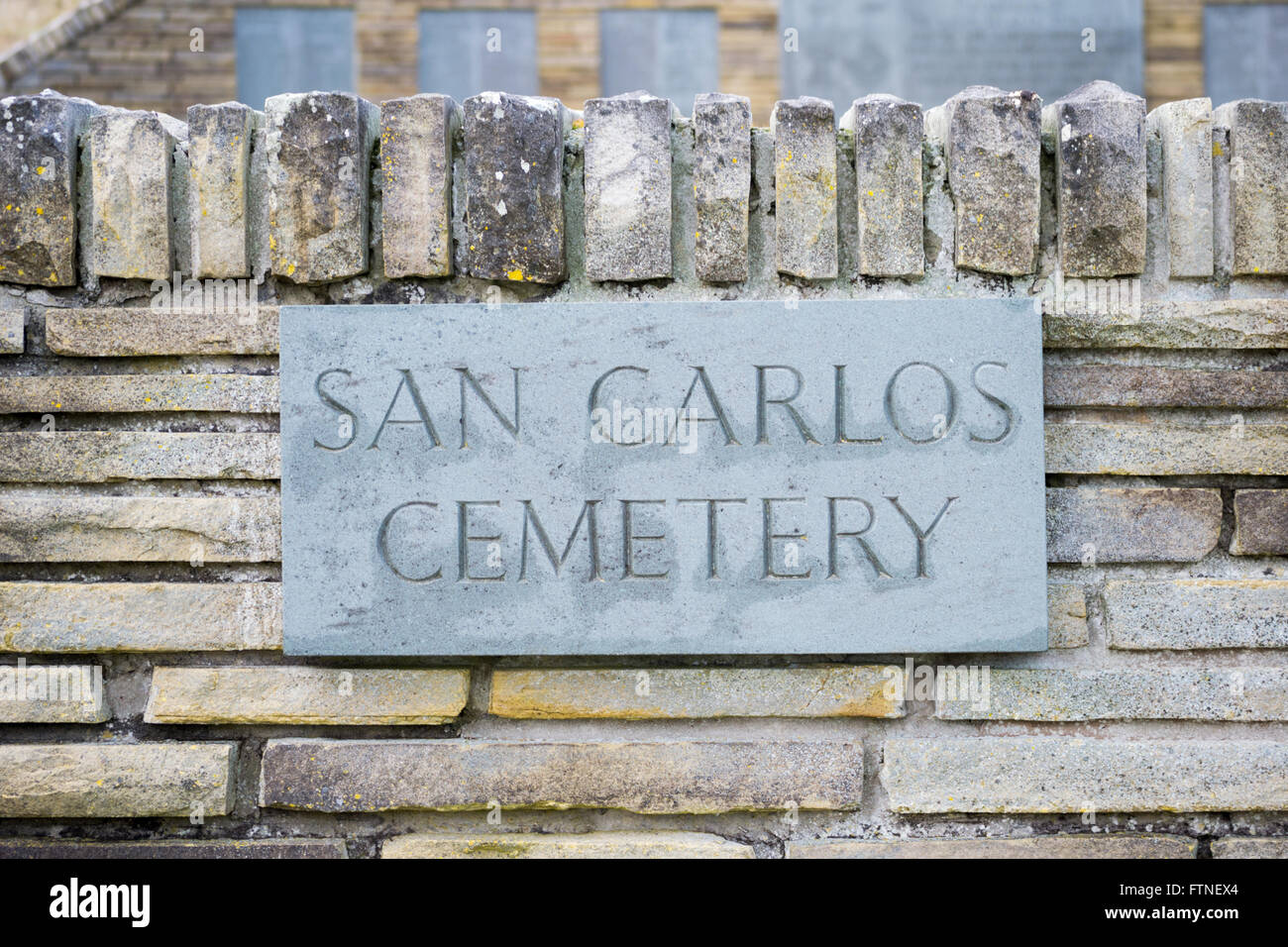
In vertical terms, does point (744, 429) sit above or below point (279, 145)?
below

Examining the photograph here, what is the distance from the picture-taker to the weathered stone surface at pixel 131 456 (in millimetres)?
1586

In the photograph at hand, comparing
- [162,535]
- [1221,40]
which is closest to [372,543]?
[162,535]

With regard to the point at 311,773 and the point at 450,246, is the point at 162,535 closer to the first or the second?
the point at 311,773

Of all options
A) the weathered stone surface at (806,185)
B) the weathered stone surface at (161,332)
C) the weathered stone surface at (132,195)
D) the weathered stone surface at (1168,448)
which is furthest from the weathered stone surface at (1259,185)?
the weathered stone surface at (132,195)

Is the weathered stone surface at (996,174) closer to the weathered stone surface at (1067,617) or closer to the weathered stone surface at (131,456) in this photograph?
the weathered stone surface at (1067,617)

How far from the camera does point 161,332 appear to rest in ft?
5.21

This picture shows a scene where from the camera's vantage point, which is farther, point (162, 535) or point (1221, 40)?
point (1221, 40)

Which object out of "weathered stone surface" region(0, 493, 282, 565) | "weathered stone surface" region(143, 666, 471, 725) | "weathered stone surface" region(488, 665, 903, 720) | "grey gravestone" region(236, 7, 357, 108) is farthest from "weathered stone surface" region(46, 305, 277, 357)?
"grey gravestone" region(236, 7, 357, 108)

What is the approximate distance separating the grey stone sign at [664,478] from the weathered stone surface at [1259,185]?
0.40 metres

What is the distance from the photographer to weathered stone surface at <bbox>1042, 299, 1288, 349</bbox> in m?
1.56

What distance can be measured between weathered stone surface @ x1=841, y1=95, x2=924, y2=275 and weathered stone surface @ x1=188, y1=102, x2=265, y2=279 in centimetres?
106

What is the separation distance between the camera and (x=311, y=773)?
5.14 ft

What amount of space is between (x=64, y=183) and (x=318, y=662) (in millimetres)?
932

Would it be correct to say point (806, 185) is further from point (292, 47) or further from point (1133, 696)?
point (292, 47)
